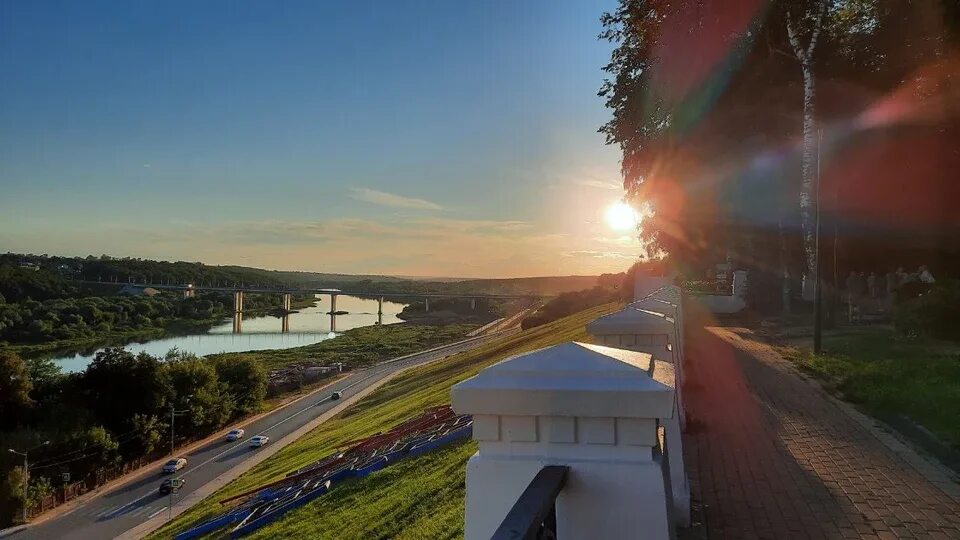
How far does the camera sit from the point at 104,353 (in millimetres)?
26203

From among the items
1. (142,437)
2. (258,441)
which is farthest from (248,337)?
(258,441)

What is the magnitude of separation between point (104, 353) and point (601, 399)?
29.4m

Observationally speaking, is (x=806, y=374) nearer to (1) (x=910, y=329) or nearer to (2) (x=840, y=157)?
(1) (x=910, y=329)

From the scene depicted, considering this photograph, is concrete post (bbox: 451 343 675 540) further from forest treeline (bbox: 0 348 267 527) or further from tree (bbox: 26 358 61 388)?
tree (bbox: 26 358 61 388)

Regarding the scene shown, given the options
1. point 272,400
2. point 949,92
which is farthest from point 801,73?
point 272,400

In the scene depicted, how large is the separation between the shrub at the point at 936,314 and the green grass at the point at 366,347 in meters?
41.1

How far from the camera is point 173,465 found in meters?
22.2

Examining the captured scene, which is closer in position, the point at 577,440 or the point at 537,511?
the point at 537,511

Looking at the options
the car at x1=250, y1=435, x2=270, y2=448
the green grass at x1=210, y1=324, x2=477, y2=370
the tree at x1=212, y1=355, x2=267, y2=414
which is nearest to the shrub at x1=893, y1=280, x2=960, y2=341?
the car at x1=250, y1=435, x2=270, y2=448

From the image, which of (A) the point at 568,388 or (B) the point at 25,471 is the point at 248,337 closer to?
(B) the point at 25,471

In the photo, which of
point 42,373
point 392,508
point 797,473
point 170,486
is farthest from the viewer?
point 42,373

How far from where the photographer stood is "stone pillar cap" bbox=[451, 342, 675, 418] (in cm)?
170

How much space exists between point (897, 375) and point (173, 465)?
22021 mm

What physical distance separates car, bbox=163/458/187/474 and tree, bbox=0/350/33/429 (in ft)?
20.0
